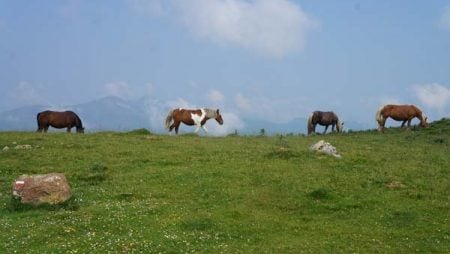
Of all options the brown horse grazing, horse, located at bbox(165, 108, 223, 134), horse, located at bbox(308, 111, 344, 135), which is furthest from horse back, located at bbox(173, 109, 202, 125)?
horse, located at bbox(308, 111, 344, 135)

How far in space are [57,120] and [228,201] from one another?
85.9 feet

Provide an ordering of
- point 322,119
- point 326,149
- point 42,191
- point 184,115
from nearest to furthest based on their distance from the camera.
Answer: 1. point 42,191
2. point 326,149
3. point 184,115
4. point 322,119

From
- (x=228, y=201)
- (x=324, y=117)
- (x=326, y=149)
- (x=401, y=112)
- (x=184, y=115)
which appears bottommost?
(x=228, y=201)

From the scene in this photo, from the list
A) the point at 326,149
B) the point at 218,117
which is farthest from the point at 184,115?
the point at 326,149

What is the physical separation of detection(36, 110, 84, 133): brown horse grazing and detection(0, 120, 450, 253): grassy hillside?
467 inches

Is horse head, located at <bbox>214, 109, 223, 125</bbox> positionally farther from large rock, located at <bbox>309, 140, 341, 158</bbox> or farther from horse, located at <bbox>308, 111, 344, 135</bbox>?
large rock, located at <bbox>309, 140, 341, 158</bbox>

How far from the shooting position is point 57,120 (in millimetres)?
42406

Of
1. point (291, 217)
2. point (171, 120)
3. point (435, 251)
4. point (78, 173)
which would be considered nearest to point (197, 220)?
point (291, 217)

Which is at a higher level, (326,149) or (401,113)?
(401,113)

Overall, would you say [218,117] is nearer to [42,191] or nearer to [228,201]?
[228,201]

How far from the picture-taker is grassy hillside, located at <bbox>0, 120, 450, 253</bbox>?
15.5 metres

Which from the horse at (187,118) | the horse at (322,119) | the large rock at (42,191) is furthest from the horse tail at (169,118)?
the large rock at (42,191)

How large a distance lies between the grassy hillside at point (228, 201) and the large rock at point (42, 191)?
1.01ft

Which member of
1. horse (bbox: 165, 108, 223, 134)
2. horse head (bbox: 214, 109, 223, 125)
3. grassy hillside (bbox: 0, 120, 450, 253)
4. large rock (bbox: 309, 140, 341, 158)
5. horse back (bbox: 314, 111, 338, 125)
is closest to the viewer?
grassy hillside (bbox: 0, 120, 450, 253)
